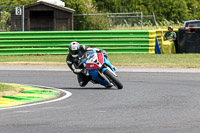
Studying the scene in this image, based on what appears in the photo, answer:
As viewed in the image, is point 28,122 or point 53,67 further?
point 53,67

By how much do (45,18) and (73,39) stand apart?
33.0 ft

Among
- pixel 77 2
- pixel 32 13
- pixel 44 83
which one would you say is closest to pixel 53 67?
pixel 44 83

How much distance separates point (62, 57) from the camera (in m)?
22.6

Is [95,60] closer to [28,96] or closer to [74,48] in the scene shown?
[74,48]

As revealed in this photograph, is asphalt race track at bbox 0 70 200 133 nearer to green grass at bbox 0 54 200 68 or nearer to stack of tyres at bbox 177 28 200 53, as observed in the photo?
green grass at bbox 0 54 200 68

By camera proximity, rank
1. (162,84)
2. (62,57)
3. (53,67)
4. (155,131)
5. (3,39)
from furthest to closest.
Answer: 1. (3,39)
2. (62,57)
3. (53,67)
4. (162,84)
5. (155,131)

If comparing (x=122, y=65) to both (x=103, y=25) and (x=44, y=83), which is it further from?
(x=103, y=25)

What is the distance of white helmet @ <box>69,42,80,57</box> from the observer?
484 inches

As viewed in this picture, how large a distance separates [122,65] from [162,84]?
19.1 feet

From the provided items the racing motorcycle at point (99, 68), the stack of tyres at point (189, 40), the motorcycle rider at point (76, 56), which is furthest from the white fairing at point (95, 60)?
the stack of tyres at point (189, 40)

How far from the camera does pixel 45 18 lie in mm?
33031

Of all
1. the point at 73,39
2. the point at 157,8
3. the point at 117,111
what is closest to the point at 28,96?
the point at 117,111

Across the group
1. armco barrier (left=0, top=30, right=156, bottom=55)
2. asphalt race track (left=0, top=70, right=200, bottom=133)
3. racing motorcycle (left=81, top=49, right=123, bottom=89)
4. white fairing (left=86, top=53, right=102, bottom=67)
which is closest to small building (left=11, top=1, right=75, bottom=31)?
armco barrier (left=0, top=30, right=156, bottom=55)

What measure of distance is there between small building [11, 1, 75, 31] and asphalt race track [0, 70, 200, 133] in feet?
59.0
